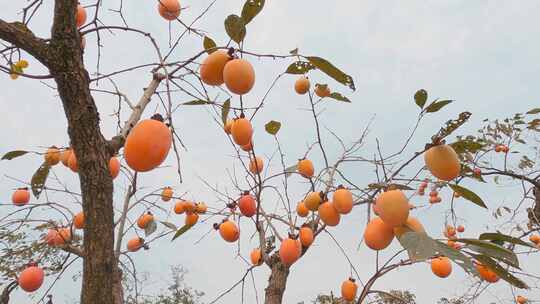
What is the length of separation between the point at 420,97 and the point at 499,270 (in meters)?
0.57

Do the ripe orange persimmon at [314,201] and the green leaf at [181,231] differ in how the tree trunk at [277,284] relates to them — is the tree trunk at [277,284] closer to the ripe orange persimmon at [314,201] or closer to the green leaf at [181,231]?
the ripe orange persimmon at [314,201]

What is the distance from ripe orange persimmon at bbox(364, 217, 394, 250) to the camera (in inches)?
31.3

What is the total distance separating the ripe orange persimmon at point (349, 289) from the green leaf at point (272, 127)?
94 centimetres

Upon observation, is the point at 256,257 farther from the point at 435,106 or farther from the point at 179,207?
the point at 435,106

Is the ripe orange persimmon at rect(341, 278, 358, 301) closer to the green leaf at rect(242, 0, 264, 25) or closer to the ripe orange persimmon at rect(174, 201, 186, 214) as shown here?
the ripe orange persimmon at rect(174, 201, 186, 214)

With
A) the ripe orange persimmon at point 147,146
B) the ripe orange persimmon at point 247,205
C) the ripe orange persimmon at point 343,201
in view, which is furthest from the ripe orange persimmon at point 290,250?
the ripe orange persimmon at point 147,146

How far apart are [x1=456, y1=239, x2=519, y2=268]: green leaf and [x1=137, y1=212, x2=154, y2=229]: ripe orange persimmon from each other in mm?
2128

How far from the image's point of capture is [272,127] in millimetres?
1957

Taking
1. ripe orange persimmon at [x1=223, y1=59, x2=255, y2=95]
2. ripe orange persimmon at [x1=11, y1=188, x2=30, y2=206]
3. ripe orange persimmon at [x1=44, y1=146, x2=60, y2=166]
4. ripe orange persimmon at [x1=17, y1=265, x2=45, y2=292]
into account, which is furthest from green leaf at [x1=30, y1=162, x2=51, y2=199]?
ripe orange persimmon at [x1=223, y1=59, x2=255, y2=95]

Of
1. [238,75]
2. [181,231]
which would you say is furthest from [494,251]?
[181,231]

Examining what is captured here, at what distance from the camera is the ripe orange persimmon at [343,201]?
1.31m

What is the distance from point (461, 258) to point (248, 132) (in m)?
0.86

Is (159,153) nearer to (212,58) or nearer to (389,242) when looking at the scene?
(212,58)

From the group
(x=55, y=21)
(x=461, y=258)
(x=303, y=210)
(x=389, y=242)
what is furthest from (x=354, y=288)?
(x=55, y=21)
